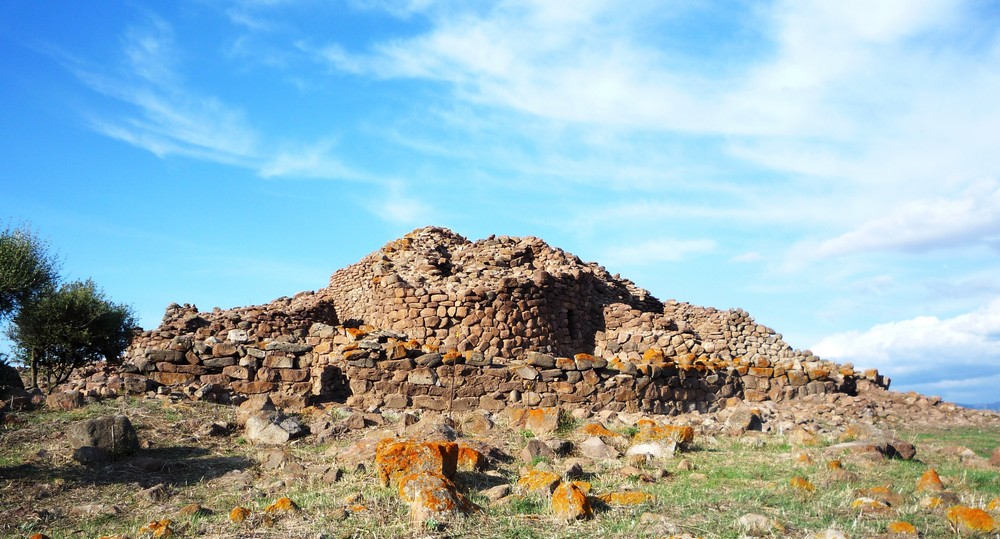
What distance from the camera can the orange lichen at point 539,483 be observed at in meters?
7.08

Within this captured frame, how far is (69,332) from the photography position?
22391 mm

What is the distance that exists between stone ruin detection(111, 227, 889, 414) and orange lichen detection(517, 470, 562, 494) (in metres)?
5.75

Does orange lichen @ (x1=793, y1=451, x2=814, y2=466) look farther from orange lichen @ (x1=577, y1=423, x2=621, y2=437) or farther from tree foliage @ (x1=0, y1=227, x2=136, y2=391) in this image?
tree foliage @ (x1=0, y1=227, x2=136, y2=391)

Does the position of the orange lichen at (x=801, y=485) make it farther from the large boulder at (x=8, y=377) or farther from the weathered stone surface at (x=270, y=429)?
the large boulder at (x=8, y=377)

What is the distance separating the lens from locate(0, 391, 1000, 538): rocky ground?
6.30 meters

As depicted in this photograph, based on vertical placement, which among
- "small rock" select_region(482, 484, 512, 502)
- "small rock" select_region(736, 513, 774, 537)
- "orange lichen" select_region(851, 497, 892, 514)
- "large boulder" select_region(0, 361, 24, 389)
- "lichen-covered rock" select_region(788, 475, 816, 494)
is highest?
"large boulder" select_region(0, 361, 24, 389)

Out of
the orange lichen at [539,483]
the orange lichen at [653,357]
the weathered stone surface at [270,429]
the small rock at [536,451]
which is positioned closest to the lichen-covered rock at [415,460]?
the orange lichen at [539,483]

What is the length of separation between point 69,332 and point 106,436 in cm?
1526

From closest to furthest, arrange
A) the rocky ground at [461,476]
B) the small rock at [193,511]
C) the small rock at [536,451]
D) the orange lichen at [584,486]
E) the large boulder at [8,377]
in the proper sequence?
the rocky ground at [461,476], the small rock at [193,511], the orange lichen at [584,486], the small rock at [536,451], the large boulder at [8,377]

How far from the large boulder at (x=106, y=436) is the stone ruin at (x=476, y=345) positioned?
304cm

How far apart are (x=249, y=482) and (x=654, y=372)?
8.13m

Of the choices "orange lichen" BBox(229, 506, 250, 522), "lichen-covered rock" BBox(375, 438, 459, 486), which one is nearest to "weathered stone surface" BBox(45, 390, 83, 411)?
"orange lichen" BBox(229, 506, 250, 522)

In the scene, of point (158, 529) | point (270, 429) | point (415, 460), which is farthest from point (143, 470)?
point (415, 460)

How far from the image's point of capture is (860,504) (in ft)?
22.4
